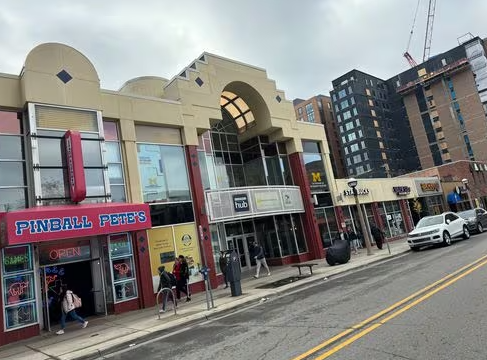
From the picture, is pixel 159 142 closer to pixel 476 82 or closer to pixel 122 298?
pixel 122 298

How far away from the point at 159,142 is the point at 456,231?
15987 mm

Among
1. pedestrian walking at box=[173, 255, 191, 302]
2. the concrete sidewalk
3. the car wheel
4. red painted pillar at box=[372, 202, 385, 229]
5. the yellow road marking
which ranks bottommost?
the yellow road marking

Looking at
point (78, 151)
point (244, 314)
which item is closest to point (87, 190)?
point (78, 151)

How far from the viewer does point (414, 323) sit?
6578mm

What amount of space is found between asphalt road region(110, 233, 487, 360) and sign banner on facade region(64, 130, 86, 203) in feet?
20.9

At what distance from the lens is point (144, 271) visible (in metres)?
15.1

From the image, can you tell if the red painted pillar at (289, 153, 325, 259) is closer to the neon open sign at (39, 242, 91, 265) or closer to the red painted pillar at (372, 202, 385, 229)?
the red painted pillar at (372, 202, 385, 229)

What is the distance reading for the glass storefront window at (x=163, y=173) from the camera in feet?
55.2

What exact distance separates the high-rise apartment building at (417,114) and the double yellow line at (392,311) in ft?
290

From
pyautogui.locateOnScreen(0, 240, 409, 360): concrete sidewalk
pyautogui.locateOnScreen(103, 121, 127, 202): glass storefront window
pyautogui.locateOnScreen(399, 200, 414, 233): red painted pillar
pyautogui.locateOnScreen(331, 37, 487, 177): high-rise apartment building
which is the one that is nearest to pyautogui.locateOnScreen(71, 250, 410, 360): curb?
pyautogui.locateOnScreen(0, 240, 409, 360): concrete sidewalk

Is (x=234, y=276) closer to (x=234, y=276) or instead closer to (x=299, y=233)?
(x=234, y=276)

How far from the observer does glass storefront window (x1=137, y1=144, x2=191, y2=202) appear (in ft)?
55.2

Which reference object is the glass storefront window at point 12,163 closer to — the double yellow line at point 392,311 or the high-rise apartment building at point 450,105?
the double yellow line at point 392,311

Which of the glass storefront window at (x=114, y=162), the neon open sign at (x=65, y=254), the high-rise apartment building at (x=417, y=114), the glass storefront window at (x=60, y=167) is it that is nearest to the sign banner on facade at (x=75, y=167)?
the glass storefront window at (x=60, y=167)
